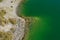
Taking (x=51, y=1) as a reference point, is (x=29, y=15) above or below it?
below

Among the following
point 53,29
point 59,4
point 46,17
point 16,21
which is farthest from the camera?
point 59,4

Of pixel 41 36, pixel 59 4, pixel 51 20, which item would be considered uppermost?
pixel 59 4

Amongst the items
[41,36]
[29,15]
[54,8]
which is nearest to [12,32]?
[41,36]

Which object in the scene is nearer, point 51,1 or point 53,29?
point 53,29

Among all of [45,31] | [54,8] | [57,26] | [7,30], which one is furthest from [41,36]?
[54,8]

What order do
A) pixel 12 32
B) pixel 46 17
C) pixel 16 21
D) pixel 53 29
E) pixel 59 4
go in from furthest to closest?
pixel 59 4
pixel 46 17
pixel 53 29
pixel 16 21
pixel 12 32

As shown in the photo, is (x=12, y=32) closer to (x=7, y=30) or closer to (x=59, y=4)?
(x=7, y=30)
